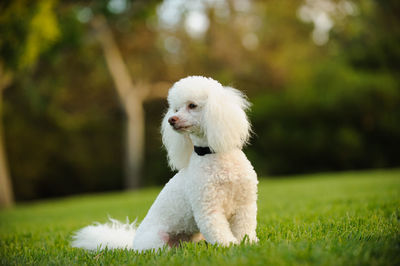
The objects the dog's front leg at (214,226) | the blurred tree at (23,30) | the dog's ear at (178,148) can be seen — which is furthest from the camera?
the blurred tree at (23,30)

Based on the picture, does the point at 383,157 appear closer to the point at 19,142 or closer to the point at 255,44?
the point at 255,44

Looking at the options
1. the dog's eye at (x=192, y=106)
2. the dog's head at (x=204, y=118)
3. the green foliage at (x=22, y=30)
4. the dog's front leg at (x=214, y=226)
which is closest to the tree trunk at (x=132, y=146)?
the green foliage at (x=22, y=30)

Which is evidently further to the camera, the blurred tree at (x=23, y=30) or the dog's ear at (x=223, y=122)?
the blurred tree at (x=23, y=30)

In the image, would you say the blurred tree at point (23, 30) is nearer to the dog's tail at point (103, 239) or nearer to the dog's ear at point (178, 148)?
the dog's tail at point (103, 239)

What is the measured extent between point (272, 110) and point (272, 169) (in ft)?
7.93

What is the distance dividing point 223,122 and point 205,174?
37 centimetres

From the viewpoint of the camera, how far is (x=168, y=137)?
296cm

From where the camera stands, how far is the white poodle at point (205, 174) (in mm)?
2553

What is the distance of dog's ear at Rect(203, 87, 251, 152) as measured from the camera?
8.43ft

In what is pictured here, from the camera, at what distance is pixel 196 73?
54.8 ft

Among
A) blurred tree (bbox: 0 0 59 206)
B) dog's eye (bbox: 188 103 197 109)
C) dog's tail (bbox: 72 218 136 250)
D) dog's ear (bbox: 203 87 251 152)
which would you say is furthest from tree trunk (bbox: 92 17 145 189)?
dog's ear (bbox: 203 87 251 152)

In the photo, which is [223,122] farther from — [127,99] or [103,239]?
[127,99]

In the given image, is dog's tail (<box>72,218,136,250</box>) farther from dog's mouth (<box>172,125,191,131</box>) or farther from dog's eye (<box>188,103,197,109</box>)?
dog's eye (<box>188,103,197,109</box>)

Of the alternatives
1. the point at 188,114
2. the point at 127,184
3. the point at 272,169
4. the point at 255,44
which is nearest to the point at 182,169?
the point at 188,114
